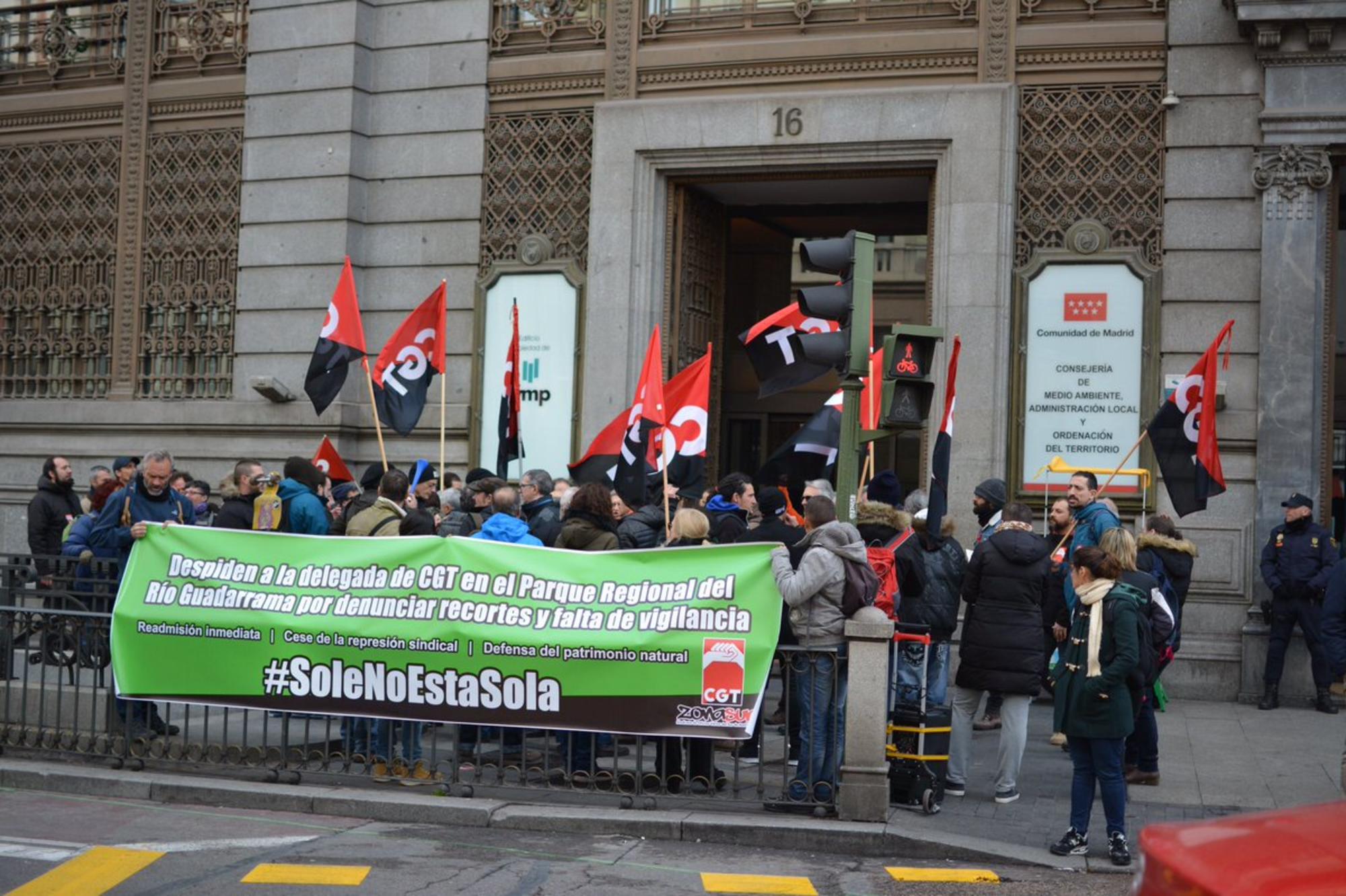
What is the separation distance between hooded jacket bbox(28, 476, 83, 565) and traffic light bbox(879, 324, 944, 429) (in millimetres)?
8463

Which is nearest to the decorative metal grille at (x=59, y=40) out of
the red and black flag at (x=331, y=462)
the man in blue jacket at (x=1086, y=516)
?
the red and black flag at (x=331, y=462)

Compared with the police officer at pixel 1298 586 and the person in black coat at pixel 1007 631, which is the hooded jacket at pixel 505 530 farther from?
the police officer at pixel 1298 586

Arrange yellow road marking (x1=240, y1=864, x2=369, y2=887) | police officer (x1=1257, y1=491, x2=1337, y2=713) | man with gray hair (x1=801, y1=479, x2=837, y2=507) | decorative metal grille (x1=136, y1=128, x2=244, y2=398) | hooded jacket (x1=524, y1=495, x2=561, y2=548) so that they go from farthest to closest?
decorative metal grille (x1=136, y1=128, x2=244, y2=398) < police officer (x1=1257, y1=491, x2=1337, y2=713) < hooded jacket (x1=524, y1=495, x2=561, y2=548) < man with gray hair (x1=801, y1=479, x2=837, y2=507) < yellow road marking (x1=240, y1=864, x2=369, y2=887)

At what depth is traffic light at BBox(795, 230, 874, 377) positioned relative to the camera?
951cm

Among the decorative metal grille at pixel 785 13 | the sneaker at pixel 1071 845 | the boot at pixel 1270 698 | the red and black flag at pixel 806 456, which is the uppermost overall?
the decorative metal grille at pixel 785 13

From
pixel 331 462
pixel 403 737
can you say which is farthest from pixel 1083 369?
pixel 403 737

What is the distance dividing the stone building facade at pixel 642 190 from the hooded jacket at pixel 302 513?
5.71 meters

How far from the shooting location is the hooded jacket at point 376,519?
437 inches

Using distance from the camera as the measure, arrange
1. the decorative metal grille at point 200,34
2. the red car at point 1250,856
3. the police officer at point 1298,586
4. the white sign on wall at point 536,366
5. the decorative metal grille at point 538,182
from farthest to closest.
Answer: the decorative metal grille at point 200,34 < the decorative metal grille at point 538,182 < the white sign on wall at point 536,366 < the police officer at point 1298,586 < the red car at point 1250,856

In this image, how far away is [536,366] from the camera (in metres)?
17.5

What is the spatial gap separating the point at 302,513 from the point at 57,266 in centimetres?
1065

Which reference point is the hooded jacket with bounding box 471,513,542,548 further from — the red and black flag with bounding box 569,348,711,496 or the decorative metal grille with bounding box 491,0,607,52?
the decorative metal grille with bounding box 491,0,607,52

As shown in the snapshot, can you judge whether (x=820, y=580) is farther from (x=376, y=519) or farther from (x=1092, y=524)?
(x=376, y=519)

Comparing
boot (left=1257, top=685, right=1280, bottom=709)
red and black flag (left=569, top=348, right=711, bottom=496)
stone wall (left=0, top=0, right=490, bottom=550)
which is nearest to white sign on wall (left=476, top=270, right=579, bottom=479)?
stone wall (left=0, top=0, right=490, bottom=550)
